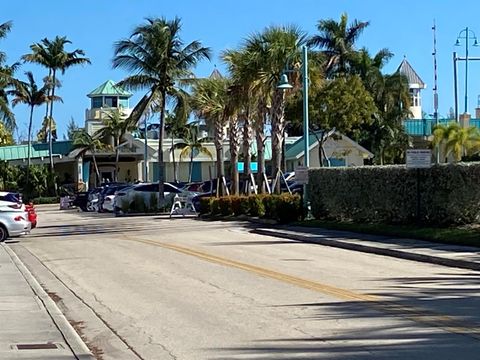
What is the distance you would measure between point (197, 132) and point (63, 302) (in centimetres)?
6526

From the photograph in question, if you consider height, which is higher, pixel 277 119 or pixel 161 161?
pixel 277 119

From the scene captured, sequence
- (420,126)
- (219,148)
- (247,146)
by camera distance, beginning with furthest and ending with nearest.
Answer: (420,126)
(219,148)
(247,146)

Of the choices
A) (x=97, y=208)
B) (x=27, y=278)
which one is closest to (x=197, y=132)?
(x=97, y=208)

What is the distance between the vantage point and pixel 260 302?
13.3 m

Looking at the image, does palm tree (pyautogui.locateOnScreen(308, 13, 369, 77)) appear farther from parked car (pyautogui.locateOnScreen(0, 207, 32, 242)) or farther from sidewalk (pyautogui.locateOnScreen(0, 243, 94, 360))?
sidewalk (pyautogui.locateOnScreen(0, 243, 94, 360))

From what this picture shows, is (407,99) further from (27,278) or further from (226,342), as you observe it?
(226,342)

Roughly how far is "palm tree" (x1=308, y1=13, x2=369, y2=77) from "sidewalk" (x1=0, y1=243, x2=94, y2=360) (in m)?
51.3

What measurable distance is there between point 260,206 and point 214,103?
31.0 ft

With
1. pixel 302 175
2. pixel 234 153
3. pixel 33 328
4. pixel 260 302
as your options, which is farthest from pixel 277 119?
pixel 33 328

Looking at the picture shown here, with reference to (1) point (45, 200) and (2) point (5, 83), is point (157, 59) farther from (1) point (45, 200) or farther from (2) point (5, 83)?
(1) point (45, 200)

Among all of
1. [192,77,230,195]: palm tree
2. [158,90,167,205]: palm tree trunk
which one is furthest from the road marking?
[158,90,167,205]: palm tree trunk

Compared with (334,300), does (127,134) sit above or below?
above

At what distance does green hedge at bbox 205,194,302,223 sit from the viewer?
3391 cm

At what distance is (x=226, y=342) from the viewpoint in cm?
1013
